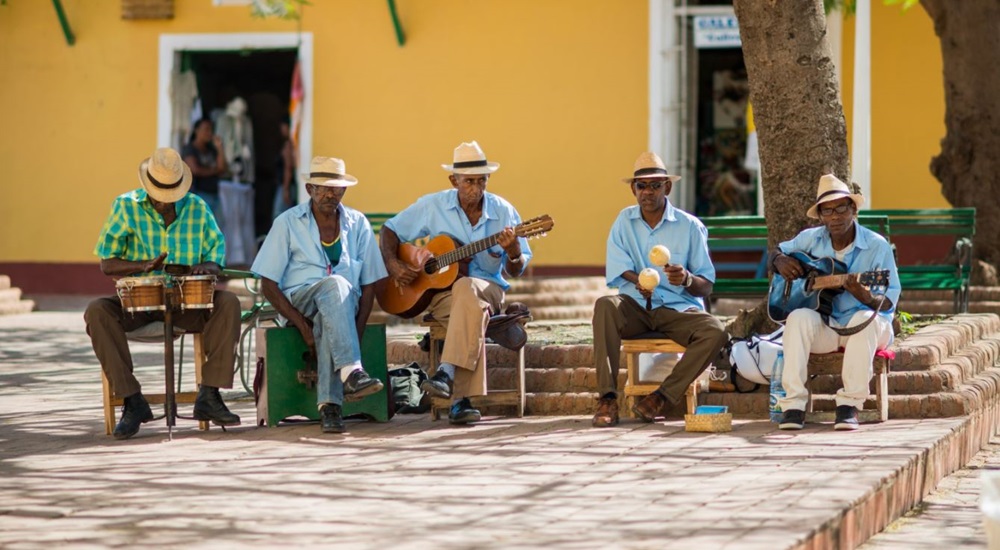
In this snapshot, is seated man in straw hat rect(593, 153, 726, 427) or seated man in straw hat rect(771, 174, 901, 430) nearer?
seated man in straw hat rect(771, 174, 901, 430)

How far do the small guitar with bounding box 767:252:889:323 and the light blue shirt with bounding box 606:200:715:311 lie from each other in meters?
0.41

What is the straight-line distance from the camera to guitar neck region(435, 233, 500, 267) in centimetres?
859

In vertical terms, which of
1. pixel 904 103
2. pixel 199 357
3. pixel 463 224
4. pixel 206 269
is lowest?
pixel 199 357

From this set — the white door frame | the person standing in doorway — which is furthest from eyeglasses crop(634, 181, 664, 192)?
the person standing in doorway

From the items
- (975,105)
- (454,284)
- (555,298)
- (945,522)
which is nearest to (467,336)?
(454,284)

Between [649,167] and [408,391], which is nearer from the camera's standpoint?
[649,167]

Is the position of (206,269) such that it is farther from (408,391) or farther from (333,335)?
(408,391)

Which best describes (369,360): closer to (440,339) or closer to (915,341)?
(440,339)

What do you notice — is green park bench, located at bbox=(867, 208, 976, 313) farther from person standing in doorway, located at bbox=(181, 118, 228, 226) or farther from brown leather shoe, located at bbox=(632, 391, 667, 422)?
person standing in doorway, located at bbox=(181, 118, 228, 226)

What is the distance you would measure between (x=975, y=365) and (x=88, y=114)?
10562 mm

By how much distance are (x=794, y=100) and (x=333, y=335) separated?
2986 millimetres

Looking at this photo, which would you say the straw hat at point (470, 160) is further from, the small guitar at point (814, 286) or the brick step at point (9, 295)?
the brick step at point (9, 295)

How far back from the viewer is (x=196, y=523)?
5621mm

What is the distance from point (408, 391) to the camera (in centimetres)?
898
